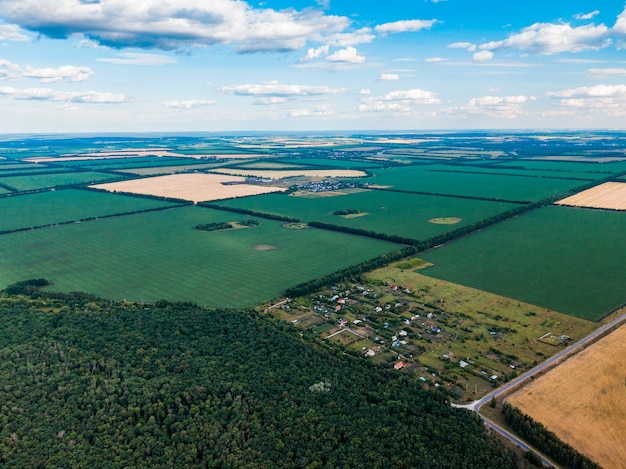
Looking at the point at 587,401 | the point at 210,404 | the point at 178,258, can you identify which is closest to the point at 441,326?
the point at 587,401

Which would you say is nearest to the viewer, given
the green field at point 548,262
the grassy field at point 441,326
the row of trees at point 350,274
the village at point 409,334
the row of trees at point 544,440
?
the row of trees at point 544,440

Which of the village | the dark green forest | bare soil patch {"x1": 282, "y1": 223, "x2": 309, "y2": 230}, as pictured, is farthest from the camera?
bare soil patch {"x1": 282, "y1": 223, "x2": 309, "y2": 230}

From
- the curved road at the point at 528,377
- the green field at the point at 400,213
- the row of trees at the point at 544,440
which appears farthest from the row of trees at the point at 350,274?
the row of trees at the point at 544,440

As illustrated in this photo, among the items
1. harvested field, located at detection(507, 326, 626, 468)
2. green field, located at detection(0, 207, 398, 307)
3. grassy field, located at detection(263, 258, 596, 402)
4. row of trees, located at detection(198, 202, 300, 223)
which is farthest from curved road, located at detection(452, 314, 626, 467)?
row of trees, located at detection(198, 202, 300, 223)

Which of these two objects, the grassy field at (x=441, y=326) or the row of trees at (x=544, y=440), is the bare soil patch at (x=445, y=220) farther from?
the row of trees at (x=544, y=440)

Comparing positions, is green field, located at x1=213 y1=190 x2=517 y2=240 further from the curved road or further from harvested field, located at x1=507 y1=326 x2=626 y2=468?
harvested field, located at x1=507 y1=326 x2=626 y2=468

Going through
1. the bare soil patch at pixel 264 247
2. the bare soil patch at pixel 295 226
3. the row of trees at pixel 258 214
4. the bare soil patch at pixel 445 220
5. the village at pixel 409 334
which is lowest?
the village at pixel 409 334
